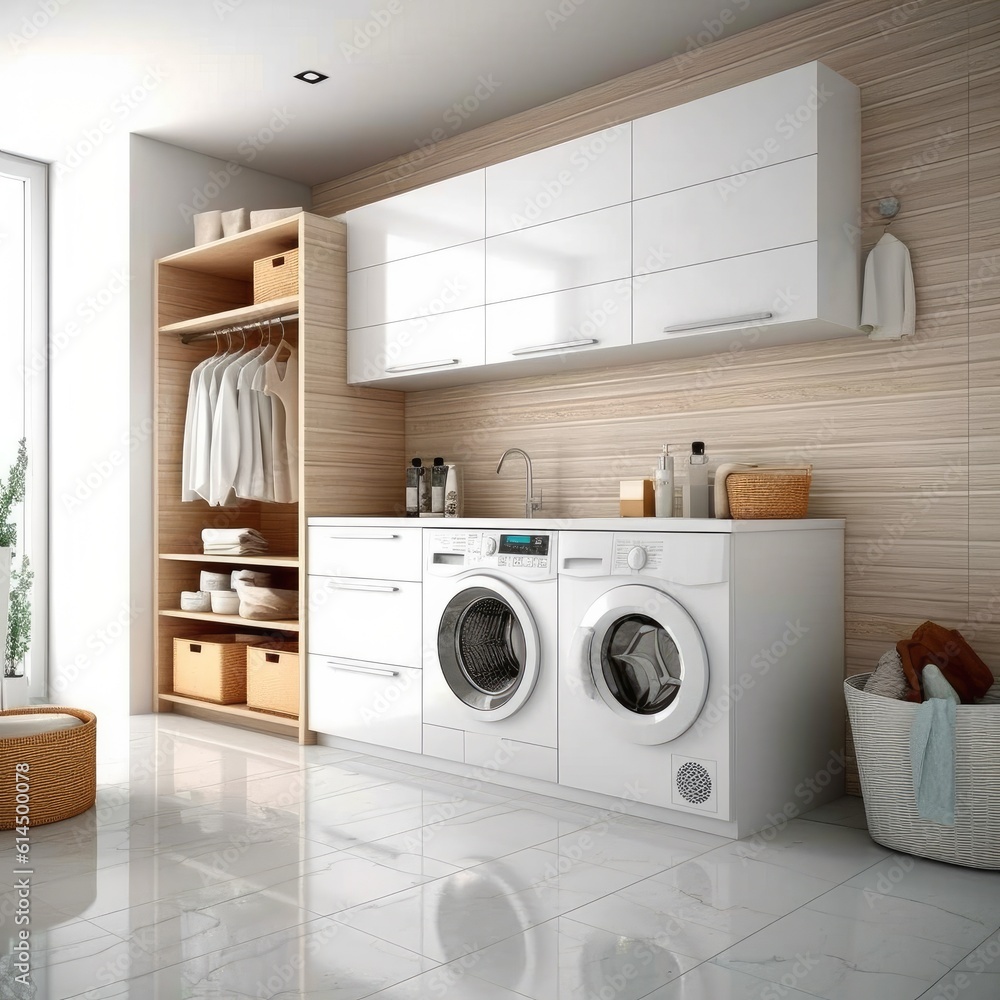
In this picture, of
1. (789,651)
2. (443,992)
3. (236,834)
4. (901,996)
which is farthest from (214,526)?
(901,996)

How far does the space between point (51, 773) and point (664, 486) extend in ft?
6.60

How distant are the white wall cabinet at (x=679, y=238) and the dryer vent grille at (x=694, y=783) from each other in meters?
1.27

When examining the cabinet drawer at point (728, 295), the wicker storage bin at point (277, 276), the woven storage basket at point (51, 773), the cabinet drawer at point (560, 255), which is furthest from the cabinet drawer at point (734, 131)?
the woven storage basket at point (51, 773)

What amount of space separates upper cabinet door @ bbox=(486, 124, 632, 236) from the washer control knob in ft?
3.83

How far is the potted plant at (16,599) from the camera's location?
14.7 ft

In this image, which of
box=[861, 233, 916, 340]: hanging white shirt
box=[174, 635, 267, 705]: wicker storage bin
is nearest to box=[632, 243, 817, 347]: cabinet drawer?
box=[861, 233, 916, 340]: hanging white shirt

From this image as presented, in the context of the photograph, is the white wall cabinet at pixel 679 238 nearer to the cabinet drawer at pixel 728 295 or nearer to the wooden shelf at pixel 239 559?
the cabinet drawer at pixel 728 295

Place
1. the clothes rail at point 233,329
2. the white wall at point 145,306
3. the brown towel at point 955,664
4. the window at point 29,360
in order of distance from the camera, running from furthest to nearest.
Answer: the window at point 29,360
the white wall at point 145,306
the clothes rail at point 233,329
the brown towel at point 955,664

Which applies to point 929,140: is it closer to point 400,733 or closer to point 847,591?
point 847,591

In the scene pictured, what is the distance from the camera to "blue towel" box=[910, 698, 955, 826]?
2352mm

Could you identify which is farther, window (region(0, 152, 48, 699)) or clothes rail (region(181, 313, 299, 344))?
window (region(0, 152, 48, 699))

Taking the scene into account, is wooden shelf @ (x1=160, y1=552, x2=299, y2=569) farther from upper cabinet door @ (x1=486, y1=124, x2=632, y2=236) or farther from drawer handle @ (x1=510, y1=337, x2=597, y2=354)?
upper cabinet door @ (x1=486, y1=124, x2=632, y2=236)

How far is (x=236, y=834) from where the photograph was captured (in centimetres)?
265

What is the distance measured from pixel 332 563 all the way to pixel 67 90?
2.21 meters
